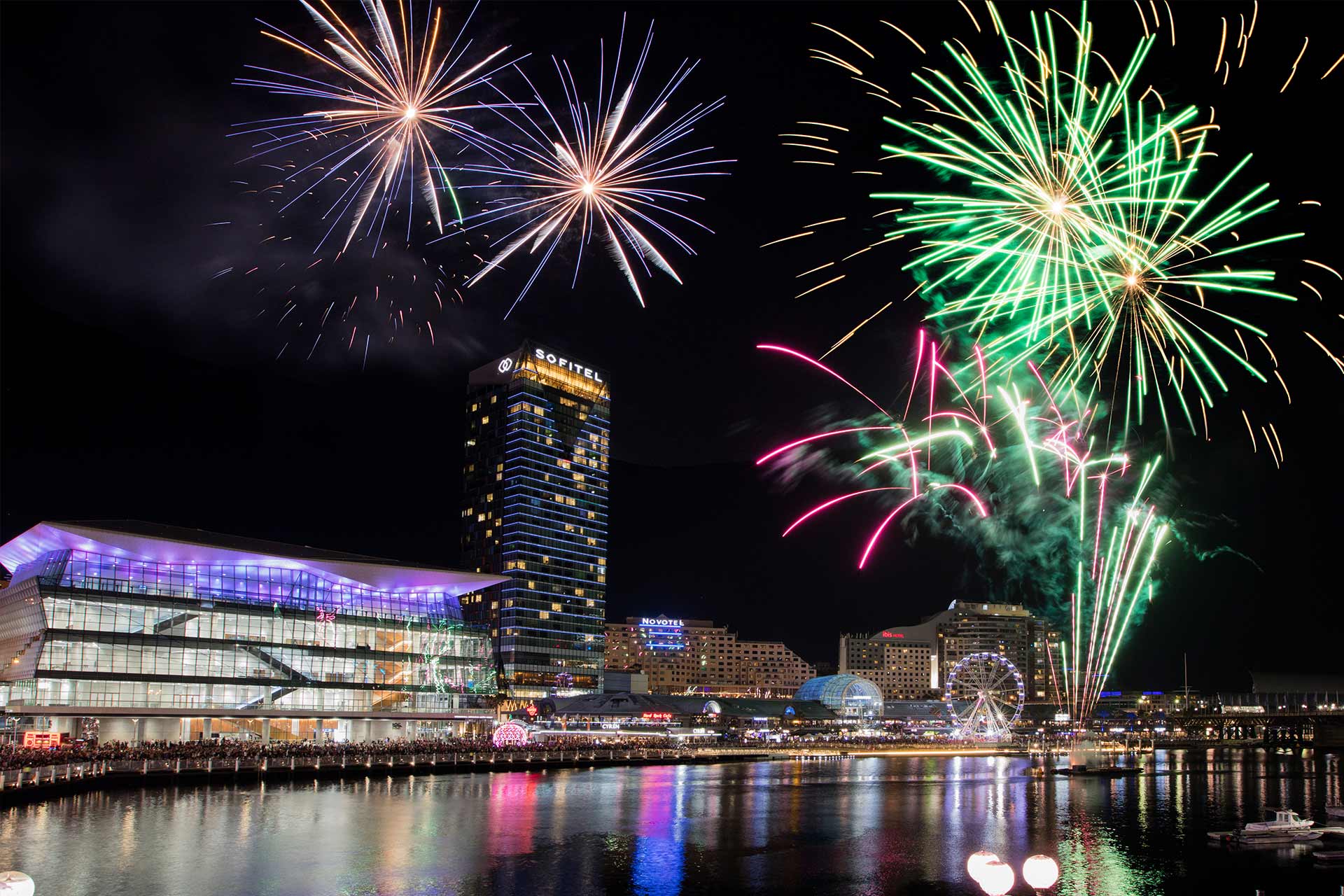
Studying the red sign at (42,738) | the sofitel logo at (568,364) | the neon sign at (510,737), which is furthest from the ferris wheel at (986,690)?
the red sign at (42,738)

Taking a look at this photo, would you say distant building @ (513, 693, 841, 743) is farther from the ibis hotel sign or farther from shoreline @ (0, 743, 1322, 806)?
the ibis hotel sign

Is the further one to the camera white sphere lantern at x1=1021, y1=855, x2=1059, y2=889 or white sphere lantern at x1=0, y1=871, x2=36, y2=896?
white sphere lantern at x1=1021, y1=855, x2=1059, y2=889

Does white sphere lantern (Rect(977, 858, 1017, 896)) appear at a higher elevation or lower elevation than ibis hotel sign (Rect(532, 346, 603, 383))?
lower

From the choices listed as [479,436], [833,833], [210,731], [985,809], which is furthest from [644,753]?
[479,436]

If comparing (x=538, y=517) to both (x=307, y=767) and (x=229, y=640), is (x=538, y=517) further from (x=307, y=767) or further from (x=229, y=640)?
(x=307, y=767)

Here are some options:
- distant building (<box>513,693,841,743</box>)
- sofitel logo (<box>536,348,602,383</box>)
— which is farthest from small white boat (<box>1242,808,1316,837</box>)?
sofitel logo (<box>536,348,602,383</box>)

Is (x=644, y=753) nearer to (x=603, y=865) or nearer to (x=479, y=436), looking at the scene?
(x=603, y=865)
